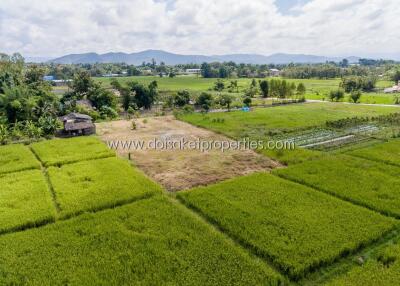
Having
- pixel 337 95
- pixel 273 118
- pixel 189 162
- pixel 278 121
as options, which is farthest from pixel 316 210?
pixel 337 95

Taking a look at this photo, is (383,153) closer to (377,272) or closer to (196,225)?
(377,272)

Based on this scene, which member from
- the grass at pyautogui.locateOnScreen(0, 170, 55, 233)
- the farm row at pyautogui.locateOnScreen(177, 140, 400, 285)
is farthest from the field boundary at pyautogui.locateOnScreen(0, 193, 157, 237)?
the farm row at pyautogui.locateOnScreen(177, 140, 400, 285)

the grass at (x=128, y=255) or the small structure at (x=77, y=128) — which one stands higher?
the small structure at (x=77, y=128)

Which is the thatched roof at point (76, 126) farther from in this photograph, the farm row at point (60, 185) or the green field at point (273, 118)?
the green field at point (273, 118)

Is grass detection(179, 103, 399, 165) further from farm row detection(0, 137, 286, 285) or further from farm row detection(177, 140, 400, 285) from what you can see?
farm row detection(0, 137, 286, 285)

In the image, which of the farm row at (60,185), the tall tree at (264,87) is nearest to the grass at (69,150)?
the farm row at (60,185)

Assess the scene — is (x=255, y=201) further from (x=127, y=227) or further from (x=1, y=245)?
(x=1, y=245)
